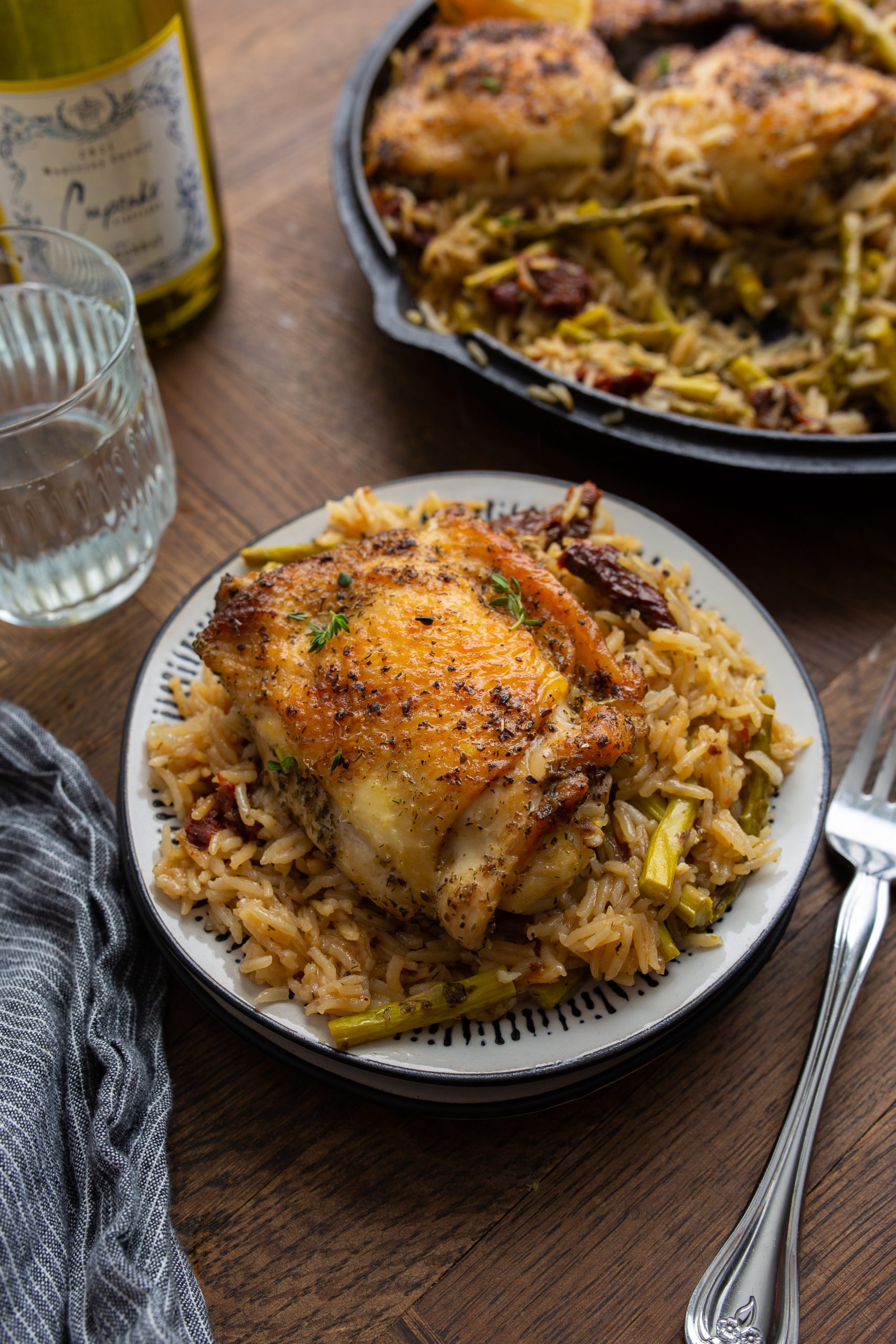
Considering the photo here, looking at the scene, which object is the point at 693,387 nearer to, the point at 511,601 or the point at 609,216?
the point at 609,216

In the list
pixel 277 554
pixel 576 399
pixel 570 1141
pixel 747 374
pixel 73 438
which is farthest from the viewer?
pixel 747 374

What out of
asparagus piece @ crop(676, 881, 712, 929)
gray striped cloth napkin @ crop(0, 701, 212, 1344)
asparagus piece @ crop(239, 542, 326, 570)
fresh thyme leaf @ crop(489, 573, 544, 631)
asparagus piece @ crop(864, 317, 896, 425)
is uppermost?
fresh thyme leaf @ crop(489, 573, 544, 631)

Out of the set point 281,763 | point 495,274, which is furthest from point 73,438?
point 495,274

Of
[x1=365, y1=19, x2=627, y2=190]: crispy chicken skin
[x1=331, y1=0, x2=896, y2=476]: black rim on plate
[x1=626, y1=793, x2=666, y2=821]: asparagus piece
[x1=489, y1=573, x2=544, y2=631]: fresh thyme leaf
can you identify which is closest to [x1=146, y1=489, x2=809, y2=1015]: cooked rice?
[x1=626, y1=793, x2=666, y2=821]: asparagus piece

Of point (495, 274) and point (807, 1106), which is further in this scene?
point (495, 274)

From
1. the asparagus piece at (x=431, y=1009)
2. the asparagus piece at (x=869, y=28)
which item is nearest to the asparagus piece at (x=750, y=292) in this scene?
the asparagus piece at (x=869, y=28)

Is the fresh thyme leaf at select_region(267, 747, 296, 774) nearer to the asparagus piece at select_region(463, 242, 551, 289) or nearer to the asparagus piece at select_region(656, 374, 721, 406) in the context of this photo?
→ the asparagus piece at select_region(656, 374, 721, 406)

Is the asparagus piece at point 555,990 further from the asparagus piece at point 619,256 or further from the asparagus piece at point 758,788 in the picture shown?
the asparagus piece at point 619,256

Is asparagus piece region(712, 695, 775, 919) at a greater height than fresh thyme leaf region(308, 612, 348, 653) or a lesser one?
lesser
